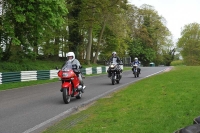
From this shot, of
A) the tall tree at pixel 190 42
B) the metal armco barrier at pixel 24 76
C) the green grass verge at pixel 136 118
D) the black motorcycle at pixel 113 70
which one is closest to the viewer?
the green grass verge at pixel 136 118

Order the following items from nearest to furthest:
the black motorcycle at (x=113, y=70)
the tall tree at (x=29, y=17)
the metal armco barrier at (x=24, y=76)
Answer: the black motorcycle at (x=113, y=70)
the metal armco barrier at (x=24, y=76)
the tall tree at (x=29, y=17)

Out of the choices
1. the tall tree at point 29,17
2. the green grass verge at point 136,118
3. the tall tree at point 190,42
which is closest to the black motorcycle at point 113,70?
the tall tree at point 29,17

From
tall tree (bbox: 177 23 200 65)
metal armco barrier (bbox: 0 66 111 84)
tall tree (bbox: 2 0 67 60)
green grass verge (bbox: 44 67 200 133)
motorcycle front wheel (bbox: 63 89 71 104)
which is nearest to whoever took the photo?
green grass verge (bbox: 44 67 200 133)

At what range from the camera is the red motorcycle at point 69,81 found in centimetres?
1025

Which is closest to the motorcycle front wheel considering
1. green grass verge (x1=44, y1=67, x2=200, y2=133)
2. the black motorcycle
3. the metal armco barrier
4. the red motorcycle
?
the red motorcycle

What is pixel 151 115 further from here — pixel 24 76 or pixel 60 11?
pixel 60 11

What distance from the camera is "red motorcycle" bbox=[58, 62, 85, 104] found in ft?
33.6

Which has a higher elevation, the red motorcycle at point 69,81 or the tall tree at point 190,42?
the tall tree at point 190,42

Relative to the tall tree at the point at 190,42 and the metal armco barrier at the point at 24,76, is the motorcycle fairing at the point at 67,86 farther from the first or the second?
the tall tree at the point at 190,42

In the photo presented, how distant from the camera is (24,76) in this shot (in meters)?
20.6

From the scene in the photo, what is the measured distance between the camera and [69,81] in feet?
34.6

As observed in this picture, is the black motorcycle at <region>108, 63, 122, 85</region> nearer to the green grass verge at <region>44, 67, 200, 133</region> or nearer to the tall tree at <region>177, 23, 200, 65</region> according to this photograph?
the green grass verge at <region>44, 67, 200, 133</region>

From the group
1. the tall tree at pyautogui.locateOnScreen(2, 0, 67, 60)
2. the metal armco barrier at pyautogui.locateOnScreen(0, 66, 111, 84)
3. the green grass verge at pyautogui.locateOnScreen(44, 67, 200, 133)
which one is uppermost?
the tall tree at pyautogui.locateOnScreen(2, 0, 67, 60)

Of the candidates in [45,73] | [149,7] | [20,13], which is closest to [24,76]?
[45,73]
